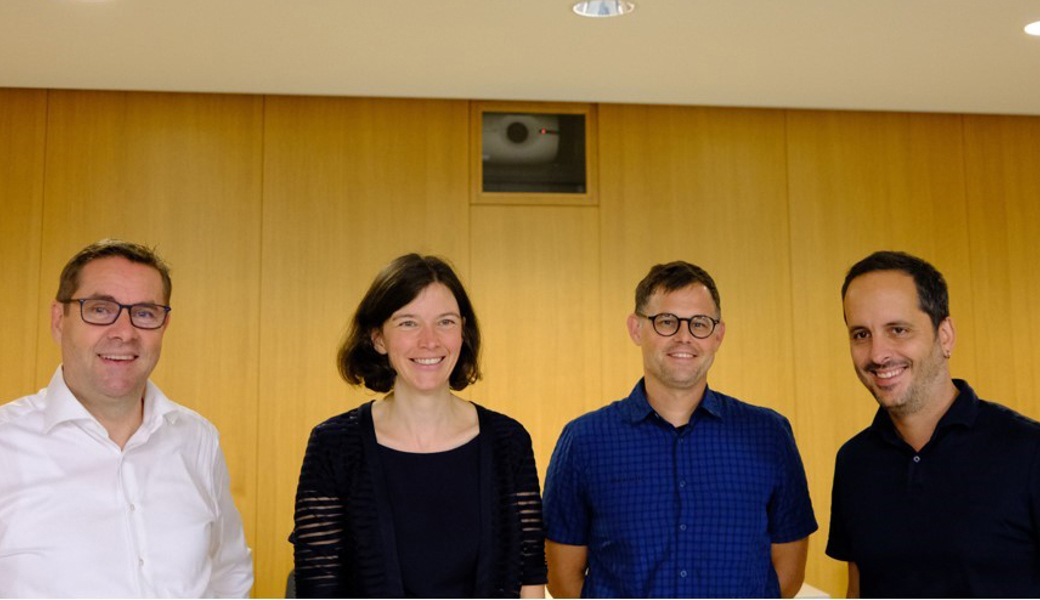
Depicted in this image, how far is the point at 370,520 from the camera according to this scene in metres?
2.21

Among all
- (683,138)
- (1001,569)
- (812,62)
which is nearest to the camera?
(1001,569)

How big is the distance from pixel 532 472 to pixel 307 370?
2.81 metres

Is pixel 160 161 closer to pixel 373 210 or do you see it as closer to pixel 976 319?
pixel 373 210

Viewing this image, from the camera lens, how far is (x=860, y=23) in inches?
158

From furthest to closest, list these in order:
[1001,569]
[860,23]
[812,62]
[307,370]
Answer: [307,370] < [812,62] < [860,23] < [1001,569]

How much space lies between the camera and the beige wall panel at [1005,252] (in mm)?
5367

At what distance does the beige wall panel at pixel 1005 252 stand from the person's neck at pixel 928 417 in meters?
3.20

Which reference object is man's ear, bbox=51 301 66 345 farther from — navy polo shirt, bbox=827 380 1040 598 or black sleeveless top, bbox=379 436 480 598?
navy polo shirt, bbox=827 380 1040 598

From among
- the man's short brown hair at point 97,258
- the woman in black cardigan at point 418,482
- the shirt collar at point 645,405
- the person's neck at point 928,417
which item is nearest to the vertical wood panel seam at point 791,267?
the shirt collar at point 645,405

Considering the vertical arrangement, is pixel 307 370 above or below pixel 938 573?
above

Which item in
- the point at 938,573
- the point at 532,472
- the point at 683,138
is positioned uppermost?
the point at 683,138

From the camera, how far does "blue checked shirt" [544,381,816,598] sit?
2.52 m

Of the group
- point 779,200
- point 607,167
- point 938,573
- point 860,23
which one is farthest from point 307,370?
point 938,573

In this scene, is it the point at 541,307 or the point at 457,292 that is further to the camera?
the point at 541,307
